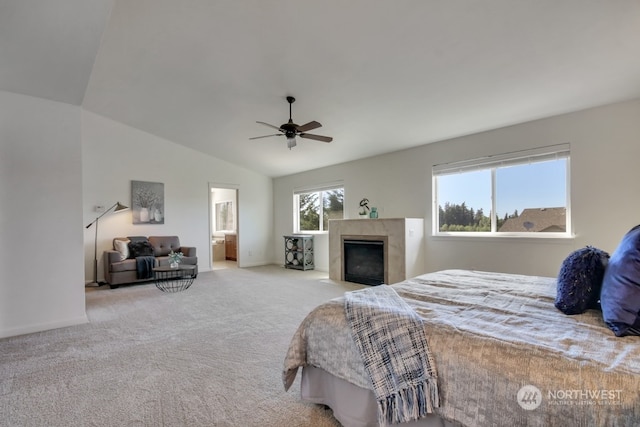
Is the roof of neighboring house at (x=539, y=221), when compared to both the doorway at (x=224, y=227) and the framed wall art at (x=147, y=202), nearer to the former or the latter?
the framed wall art at (x=147, y=202)

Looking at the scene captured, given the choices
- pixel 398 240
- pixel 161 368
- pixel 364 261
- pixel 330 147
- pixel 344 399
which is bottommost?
pixel 161 368

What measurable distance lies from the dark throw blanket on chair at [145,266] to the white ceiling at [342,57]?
281 cm

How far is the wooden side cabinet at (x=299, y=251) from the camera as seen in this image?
7039mm

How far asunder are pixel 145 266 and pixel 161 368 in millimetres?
3722

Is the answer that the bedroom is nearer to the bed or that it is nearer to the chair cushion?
the chair cushion

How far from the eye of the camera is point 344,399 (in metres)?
1.60

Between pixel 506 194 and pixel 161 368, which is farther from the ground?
pixel 506 194

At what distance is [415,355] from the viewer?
131cm

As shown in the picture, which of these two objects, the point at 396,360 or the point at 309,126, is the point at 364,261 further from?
the point at 396,360

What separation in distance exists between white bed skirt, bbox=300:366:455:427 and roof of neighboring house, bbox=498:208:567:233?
3660mm

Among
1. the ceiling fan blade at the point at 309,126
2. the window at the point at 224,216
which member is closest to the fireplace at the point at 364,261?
the ceiling fan blade at the point at 309,126

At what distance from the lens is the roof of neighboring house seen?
3807mm

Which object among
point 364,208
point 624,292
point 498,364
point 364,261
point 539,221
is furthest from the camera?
point 364,208

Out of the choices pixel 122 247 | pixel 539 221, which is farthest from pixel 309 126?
pixel 122 247
